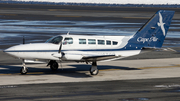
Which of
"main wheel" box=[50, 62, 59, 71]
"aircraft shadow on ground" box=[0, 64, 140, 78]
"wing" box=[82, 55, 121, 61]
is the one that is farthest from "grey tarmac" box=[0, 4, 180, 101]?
"wing" box=[82, 55, 121, 61]

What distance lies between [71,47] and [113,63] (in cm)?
720

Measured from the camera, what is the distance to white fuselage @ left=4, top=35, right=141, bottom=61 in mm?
22141

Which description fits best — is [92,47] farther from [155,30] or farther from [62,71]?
[155,30]

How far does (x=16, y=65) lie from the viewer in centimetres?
2769

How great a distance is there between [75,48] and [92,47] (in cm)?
119

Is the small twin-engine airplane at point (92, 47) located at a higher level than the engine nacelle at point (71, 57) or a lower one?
higher

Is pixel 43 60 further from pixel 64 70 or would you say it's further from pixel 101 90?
pixel 101 90

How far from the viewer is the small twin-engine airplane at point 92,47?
22.3 m

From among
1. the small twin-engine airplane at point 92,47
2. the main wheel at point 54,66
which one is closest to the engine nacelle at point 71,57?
the small twin-engine airplane at point 92,47

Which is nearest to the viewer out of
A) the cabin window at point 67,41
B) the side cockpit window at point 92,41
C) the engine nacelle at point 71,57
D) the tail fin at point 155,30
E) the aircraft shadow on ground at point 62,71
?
the engine nacelle at point 71,57

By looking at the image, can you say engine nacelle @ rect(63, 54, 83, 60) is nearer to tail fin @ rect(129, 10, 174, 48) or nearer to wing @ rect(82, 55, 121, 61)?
wing @ rect(82, 55, 121, 61)

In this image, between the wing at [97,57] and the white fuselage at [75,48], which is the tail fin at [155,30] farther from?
the wing at [97,57]

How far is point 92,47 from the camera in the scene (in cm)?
2358

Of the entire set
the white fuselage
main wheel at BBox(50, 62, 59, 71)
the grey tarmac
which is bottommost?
the grey tarmac
